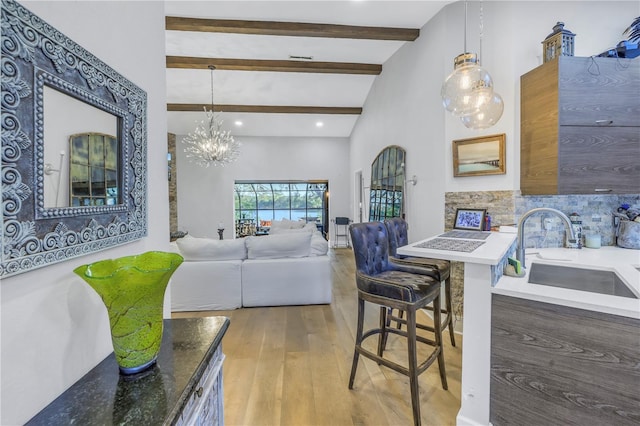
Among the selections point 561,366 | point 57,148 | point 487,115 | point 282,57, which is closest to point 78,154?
point 57,148

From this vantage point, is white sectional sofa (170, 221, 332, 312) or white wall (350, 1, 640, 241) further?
white sectional sofa (170, 221, 332, 312)

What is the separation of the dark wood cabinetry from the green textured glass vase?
1619 mm

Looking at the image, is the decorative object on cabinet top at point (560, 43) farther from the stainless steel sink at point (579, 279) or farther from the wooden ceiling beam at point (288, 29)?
the stainless steel sink at point (579, 279)

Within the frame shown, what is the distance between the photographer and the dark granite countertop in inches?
25.2

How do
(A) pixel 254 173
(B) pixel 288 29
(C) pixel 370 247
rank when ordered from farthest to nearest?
(A) pixel 254 173, (B) pixel 288 29, (C) pixel 370 247

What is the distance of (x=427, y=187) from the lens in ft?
10.6

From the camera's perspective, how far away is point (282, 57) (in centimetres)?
430

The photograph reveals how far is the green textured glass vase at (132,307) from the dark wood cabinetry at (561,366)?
5.31ft

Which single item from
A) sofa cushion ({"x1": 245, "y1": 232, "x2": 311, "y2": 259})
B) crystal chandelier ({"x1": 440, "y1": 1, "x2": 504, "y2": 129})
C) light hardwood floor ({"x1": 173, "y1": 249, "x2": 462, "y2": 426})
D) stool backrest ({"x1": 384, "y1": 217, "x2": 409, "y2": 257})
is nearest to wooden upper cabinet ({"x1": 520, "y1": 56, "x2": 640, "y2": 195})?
crystal chandelier ({"x1": 440, "y1": 1, "x2": 504, "y2": 129})

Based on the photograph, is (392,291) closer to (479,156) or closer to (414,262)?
(414,262)

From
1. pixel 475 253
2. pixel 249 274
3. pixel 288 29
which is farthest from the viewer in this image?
pixel 249 274

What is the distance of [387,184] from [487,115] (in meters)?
2.17

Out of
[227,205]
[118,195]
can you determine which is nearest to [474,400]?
[118,195]

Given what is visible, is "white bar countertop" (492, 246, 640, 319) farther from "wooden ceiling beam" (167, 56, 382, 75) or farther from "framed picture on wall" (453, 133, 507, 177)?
"wooden ceiling beam" (167, 56, 382, 75)
